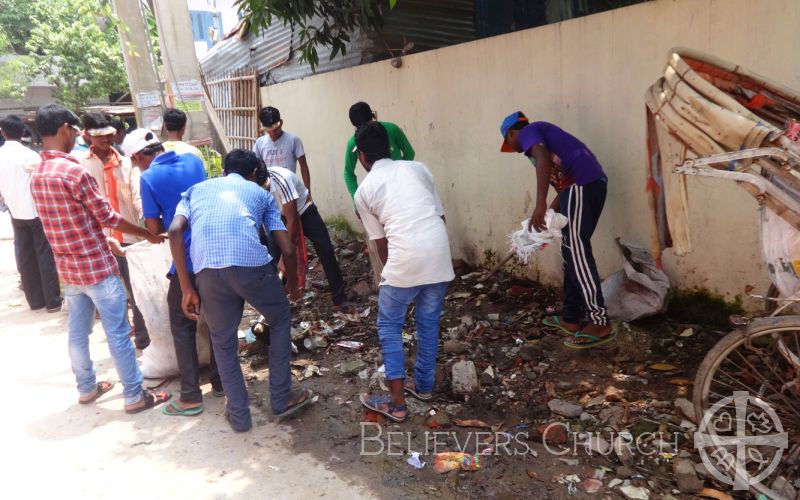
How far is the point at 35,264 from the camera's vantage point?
19.7 ft

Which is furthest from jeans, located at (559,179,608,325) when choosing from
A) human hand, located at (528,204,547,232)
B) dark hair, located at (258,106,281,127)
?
dark hair, located at (258,106,281,127)

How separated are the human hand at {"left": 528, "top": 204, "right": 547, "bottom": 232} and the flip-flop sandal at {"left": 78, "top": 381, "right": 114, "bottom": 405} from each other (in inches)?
134

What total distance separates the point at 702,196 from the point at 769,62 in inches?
34.9

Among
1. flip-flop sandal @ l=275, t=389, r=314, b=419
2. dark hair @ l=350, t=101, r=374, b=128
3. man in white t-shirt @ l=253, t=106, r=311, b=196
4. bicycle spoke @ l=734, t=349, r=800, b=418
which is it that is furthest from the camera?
man in white t-shirt @ l=253, t=106, r=311, b=196

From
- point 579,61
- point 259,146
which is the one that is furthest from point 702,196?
point 259,146

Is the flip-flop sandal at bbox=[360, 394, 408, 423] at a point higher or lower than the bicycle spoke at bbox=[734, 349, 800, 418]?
lower

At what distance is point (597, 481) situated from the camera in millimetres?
2682

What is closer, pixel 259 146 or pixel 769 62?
pixel 769 62

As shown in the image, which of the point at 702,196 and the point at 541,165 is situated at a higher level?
the point at 541,165

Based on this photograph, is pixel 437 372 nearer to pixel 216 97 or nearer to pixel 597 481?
pixel 597 481

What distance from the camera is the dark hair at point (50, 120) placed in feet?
11.7

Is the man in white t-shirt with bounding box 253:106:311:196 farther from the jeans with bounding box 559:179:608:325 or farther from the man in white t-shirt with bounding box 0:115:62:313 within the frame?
the jeans with bounding box 559:179:608:325

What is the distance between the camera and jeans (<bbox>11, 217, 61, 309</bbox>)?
18.9 ft

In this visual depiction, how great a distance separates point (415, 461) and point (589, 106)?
292 centimetres
